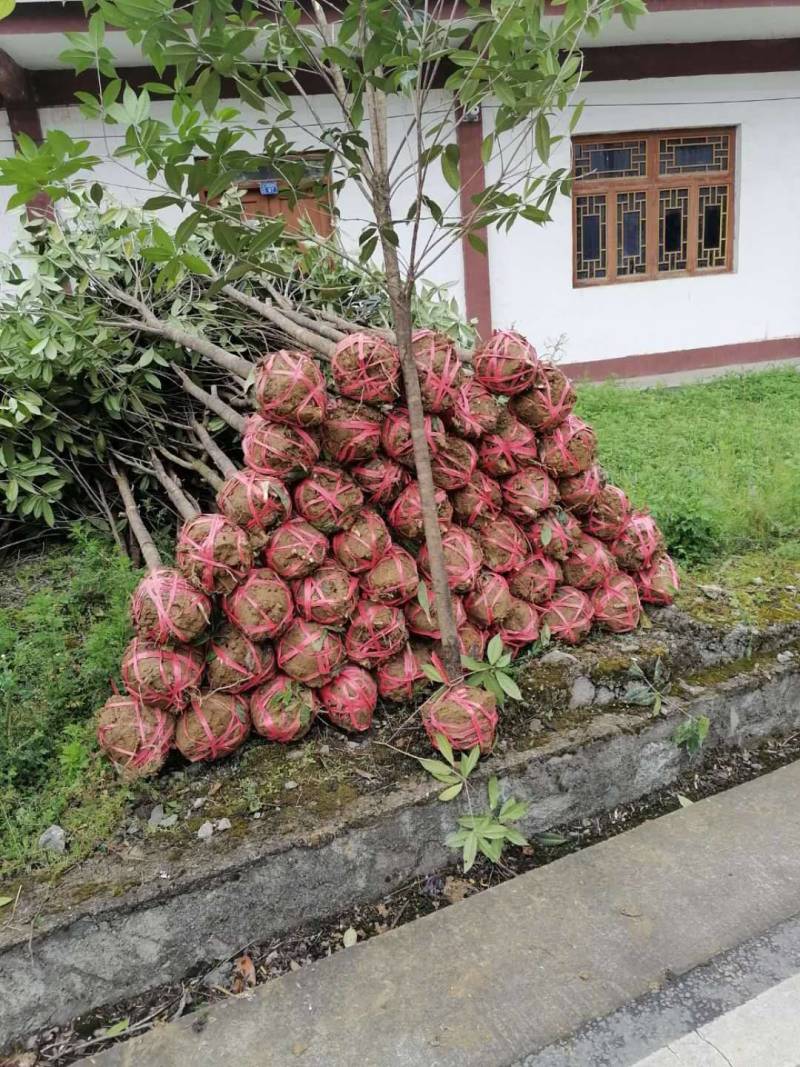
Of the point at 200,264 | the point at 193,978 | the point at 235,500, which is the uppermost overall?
the point at 200,264

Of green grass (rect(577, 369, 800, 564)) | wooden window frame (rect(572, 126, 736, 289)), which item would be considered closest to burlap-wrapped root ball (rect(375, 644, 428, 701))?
green grass (rect(577, 369, 800, 564))

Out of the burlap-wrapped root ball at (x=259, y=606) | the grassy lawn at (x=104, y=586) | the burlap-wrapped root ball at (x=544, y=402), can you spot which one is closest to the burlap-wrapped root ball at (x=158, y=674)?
the burlap-wrapped root ball at (x=259, y=606)

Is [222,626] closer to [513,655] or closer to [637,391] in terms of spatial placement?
[513,655]

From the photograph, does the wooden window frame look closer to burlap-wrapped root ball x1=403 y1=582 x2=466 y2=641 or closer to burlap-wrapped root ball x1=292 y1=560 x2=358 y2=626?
burlap-wrapped root ball x1=403 y1=582 x2=466 y2=641

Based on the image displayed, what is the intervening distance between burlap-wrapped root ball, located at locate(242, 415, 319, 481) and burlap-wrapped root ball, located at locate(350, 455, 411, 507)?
0.63 ft


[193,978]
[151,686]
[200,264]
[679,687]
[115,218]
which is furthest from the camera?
[115,218]

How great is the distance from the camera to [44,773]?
2393 millimetres

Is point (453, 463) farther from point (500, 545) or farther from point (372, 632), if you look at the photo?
point (372, 632)

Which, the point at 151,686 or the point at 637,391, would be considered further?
the point at 637,391

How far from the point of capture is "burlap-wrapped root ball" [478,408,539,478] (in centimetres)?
268

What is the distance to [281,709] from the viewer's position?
2.39m

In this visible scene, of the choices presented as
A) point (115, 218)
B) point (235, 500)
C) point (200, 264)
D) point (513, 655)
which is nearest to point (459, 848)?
point (513, 655)

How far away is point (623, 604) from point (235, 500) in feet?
5.16

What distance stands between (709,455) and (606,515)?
10.8 feet
